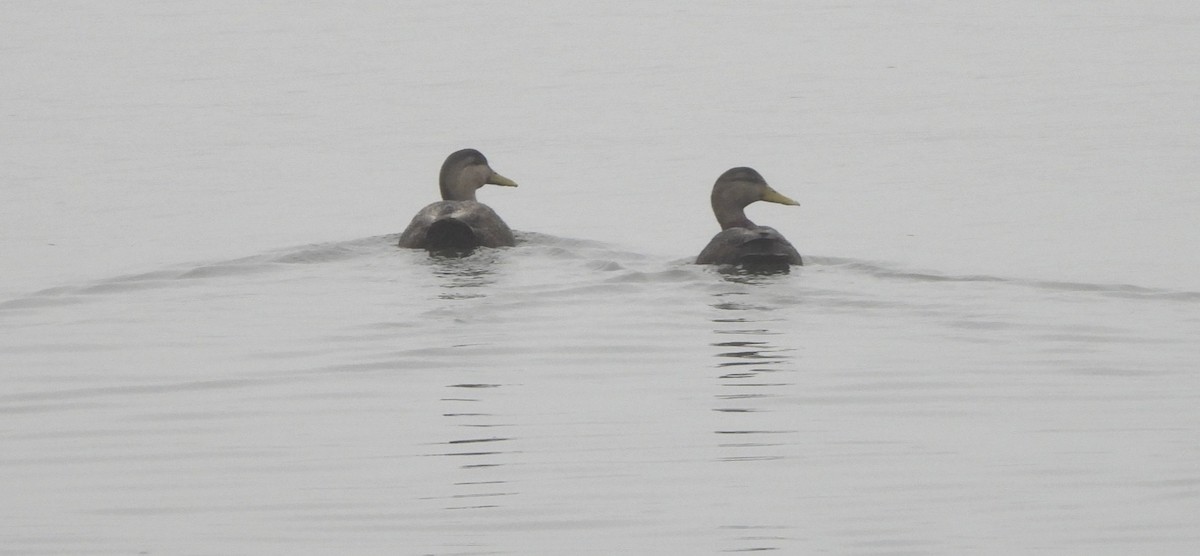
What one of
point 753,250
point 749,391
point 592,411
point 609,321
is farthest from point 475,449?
point 753,250

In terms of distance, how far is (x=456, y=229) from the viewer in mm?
15469

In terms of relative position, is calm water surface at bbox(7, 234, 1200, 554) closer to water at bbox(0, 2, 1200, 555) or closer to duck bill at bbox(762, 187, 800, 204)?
water at bbox(0, 2, 1200, 555)

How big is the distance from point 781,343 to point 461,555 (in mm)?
4845

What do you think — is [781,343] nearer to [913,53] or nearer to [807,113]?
[807,113]

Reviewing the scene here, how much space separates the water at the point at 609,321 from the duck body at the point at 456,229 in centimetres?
21

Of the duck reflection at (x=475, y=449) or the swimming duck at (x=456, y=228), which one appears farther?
the swimming duck at (x=456, y=228)

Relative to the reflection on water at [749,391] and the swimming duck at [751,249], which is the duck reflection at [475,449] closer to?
the reflection on water at [749,391]

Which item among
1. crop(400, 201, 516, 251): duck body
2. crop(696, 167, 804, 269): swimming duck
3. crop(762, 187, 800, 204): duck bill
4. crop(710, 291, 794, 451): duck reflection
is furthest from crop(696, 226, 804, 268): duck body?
crop(400, 201, 516, 251): duck body

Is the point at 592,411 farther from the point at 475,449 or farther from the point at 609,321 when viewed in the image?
the point at 609,321

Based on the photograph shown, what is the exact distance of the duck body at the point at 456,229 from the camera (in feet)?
50.8

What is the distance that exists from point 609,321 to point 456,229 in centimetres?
276

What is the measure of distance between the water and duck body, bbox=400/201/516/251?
0.67 feet

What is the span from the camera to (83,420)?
1048cm

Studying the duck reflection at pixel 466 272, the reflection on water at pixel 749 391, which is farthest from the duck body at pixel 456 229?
the reflection on water at pixel 749 391
